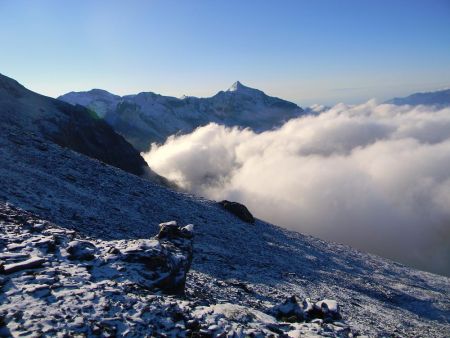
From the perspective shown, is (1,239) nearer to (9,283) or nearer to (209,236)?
(9,283)

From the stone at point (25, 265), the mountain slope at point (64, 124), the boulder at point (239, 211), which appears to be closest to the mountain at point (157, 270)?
the stone at point (25, 265)

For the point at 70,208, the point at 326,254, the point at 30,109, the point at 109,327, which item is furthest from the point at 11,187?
the point at 30,109

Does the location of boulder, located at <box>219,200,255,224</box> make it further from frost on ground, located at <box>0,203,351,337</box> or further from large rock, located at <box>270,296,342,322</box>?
frost on ground, located at <box>0,203,351,337</box>

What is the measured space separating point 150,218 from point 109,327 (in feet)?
96.1

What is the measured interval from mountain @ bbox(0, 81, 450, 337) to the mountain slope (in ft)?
3.87

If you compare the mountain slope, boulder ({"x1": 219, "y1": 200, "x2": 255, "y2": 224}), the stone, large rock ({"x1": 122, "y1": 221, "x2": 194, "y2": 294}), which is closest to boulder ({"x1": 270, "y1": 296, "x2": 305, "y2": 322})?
large rock ({"x1": 122, "y1": 221, "x2": 194, "y2": 294})

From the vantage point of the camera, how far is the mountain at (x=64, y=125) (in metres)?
68.2

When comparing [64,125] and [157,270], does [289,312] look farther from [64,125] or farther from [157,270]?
[64,125]

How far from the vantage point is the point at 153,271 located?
16375 millimetres

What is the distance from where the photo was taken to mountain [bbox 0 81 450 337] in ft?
41.8

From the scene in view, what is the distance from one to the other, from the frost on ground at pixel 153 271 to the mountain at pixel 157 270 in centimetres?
7

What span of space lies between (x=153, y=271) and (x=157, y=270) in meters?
0.22

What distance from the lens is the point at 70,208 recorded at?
33281 millimetres

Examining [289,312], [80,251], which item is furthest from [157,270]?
[289,312]
